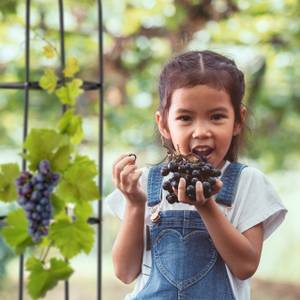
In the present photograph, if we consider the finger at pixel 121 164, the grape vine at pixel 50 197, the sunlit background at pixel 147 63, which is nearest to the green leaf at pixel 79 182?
the grape vine at pixel 50 197

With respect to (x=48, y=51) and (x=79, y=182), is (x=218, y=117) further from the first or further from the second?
(x=48, y=51)

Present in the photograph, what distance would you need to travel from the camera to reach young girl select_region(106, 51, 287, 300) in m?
1.48

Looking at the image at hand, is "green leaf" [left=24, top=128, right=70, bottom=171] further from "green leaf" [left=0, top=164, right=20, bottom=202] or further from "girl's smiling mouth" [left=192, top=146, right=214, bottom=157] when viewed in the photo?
"girl's smiling mouth" [left=192, top=146, right=214, bottom=157]

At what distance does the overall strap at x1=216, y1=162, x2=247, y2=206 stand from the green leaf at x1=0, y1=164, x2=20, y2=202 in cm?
34

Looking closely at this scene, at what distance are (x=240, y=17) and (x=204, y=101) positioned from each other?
116 inches

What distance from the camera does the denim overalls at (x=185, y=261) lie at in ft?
4.90

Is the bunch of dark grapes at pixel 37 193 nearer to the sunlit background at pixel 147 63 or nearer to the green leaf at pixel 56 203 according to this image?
the green leaf at pixel 56 203

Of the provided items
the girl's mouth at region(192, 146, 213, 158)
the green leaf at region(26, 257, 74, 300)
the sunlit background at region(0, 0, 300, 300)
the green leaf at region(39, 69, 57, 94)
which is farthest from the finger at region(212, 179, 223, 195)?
the sunlit background at region(0, 0, 300, 300)

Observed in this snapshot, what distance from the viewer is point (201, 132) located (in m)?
1.48

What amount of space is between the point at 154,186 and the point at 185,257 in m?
0.14

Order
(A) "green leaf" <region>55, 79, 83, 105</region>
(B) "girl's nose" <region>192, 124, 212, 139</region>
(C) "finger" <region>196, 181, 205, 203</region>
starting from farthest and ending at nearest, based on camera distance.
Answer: (A) "green leaf" <region>55, 79, 83, 105</region> → (B) "girl's nose" <region>192, 124, 212, 139</region> → (C) "finger" <region>196, 181, 205, 203</region>

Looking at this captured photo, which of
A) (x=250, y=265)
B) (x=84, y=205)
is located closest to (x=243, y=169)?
(x=250, y=265)

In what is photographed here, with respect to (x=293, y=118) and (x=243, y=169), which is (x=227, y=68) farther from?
(x=293, y=118)

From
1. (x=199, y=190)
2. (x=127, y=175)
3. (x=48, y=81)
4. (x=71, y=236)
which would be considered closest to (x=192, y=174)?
(x=199, y=190)
